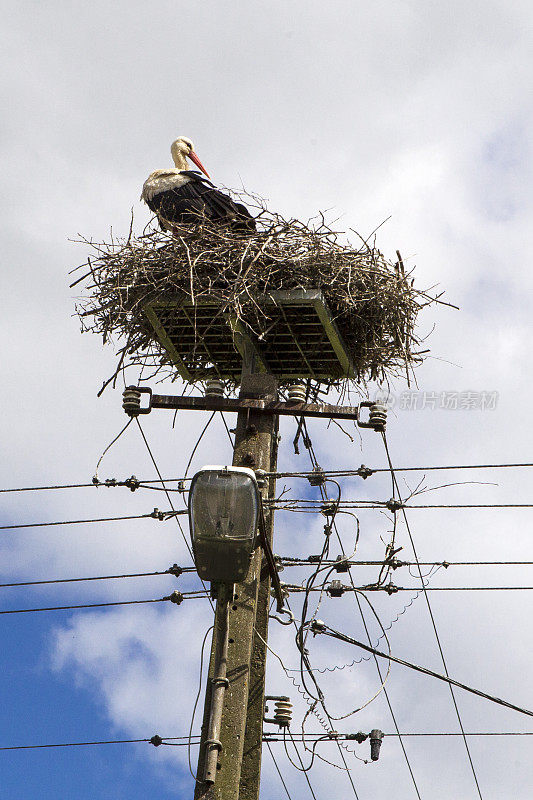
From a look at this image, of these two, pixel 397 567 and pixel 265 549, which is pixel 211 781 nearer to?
pixel 265 549

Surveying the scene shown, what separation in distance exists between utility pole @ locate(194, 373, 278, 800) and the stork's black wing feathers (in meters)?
1.94

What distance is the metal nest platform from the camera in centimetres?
698

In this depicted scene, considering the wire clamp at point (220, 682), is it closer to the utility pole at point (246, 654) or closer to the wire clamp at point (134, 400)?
the utility pole at point (246, 654)

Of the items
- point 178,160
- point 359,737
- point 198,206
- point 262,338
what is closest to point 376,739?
point 359,737

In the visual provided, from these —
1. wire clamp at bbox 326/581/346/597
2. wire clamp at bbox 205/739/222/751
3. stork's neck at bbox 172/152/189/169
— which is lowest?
wire clamp at bbox 205/739/222/751

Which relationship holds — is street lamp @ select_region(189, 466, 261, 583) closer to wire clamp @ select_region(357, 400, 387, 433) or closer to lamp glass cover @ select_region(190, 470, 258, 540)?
lamp glass cover @ select_region(190, 470, 258, 540)

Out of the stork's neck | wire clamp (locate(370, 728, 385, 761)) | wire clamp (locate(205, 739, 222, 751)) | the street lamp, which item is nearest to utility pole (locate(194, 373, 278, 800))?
wire clamp (locate(205, 739, 222, 751))

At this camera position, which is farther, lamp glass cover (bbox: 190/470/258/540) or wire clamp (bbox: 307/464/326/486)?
wire clamp (bbox: 307/464/326/486)

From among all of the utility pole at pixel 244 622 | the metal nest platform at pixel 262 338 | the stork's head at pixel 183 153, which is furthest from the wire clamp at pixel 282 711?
the stork's head at pixel 183 153

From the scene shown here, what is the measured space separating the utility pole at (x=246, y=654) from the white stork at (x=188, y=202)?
1.82 metres

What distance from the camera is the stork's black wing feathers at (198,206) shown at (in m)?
8.32

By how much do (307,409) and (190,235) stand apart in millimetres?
1803

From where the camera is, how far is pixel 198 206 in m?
8.74

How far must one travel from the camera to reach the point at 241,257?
7156 millimetres
